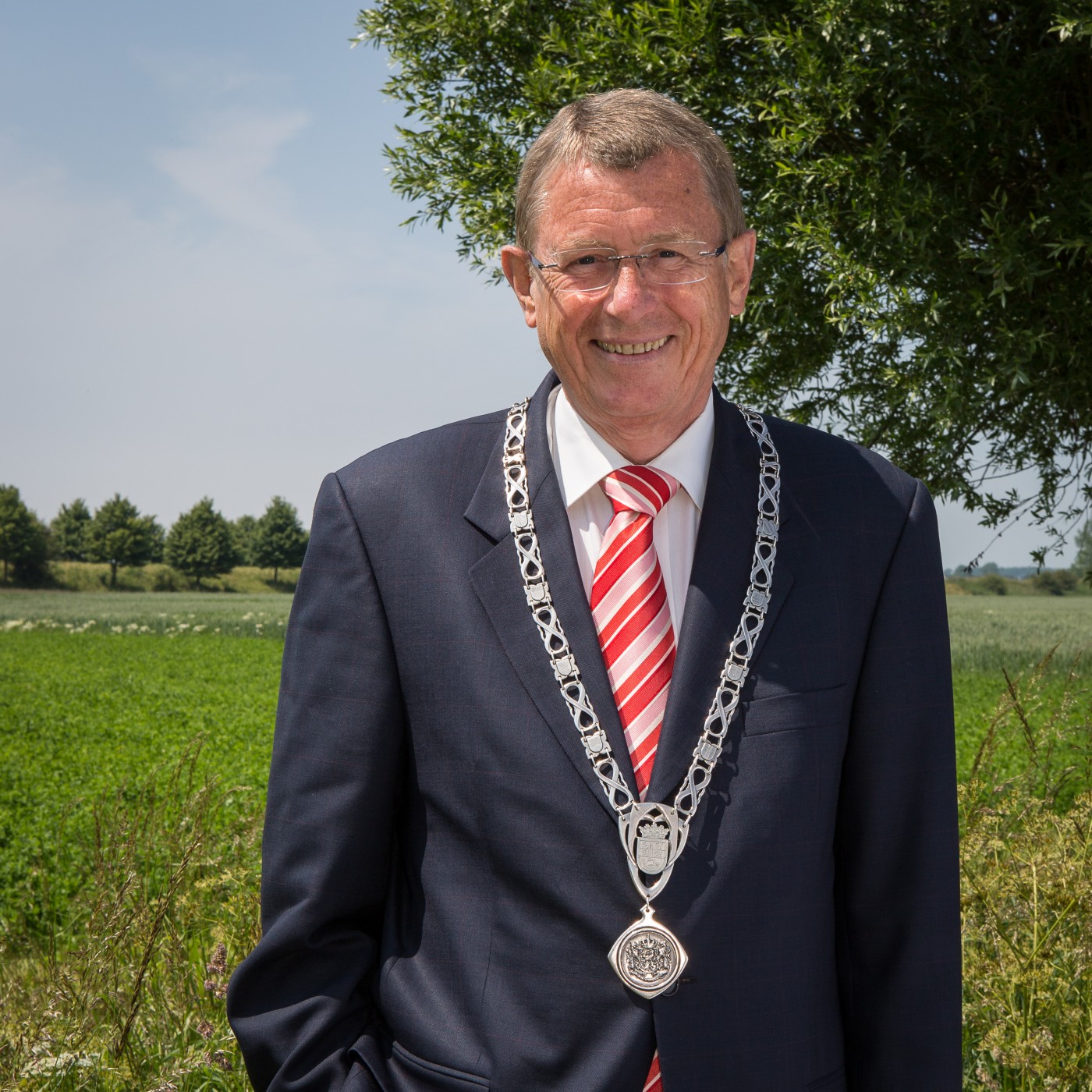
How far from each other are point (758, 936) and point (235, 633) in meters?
35.6

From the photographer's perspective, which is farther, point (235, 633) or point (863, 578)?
point (235, 633)

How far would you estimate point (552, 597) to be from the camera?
1.92m

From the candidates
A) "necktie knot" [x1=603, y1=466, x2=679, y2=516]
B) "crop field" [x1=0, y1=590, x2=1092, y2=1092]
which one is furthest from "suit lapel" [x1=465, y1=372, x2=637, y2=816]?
"crop field" [x1=0, y1=590, x2=1092, y2=1092]

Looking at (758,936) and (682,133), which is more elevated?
(682,133)

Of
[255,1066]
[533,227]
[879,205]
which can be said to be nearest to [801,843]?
[255,1066]

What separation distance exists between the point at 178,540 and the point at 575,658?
95.0 meters

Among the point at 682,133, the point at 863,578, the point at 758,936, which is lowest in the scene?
the point at 758,936

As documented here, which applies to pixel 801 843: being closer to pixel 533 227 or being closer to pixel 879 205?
pixel 533 227

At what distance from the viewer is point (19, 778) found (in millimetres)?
11742

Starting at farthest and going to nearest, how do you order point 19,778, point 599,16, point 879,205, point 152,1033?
point 19,778
point 599,16
point 879,205
point 152,1033

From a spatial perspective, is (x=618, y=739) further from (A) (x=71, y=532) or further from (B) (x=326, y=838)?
(A) (x=71, y=532)

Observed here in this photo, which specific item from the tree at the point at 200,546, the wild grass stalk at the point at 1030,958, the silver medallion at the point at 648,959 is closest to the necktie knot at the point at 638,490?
the silver medallion at the point at 648,959

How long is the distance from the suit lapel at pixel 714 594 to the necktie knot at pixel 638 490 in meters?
0.09

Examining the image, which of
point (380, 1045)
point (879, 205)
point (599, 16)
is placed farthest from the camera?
point (599, 16)
